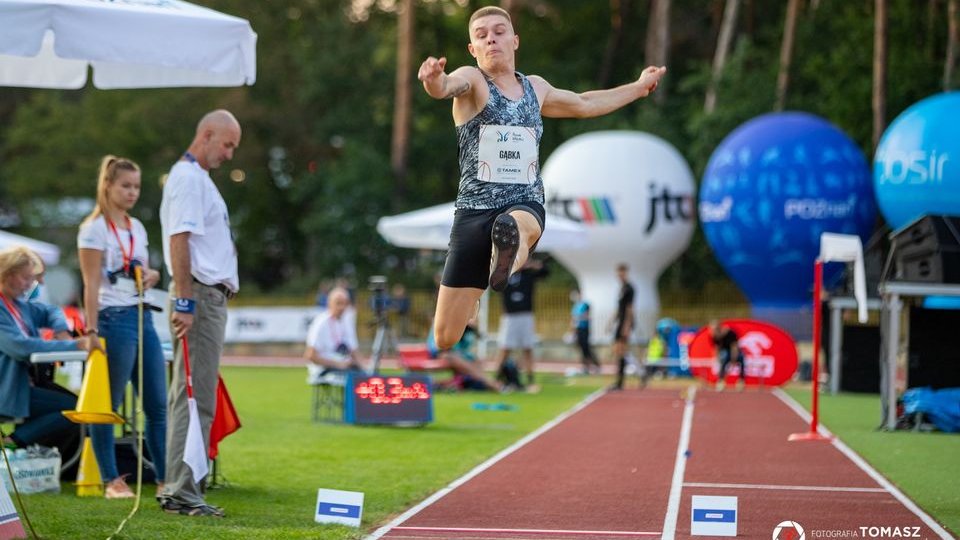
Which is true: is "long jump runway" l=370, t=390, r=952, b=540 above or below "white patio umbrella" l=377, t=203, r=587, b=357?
below

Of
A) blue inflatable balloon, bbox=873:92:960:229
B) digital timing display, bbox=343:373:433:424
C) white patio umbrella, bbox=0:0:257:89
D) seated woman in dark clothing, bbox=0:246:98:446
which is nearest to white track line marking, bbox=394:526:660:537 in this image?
seated woman in dark clothing, bbox=0:246:98:446

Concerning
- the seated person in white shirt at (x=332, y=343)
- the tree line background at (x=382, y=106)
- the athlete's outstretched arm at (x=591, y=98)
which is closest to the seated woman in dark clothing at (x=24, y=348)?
the athlete's outstretched arm at (x=591, y=98)

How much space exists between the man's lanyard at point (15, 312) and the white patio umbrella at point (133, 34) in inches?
79.0

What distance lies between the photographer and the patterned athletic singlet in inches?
300

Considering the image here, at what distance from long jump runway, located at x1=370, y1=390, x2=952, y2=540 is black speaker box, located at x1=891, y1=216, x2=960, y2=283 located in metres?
2.12

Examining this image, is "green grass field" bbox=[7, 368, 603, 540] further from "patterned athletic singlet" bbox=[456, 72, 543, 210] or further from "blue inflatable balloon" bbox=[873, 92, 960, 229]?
"blue inflatable balloon" bbox=[873, 92, 960, 229]

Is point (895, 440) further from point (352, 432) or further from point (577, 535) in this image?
point (577, 535)

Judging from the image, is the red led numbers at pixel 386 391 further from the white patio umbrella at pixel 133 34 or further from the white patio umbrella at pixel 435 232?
the white patio umbrella at pixel 435 232

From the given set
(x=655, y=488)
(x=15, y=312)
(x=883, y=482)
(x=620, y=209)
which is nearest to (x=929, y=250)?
(x=883, y=482)

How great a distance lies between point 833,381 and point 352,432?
32.7 ft

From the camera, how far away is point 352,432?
1492 centimetres

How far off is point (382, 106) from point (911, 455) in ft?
120

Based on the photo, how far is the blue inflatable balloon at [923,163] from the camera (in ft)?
76.0

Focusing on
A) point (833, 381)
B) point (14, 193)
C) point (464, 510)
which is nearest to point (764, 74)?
point (833, 381)
